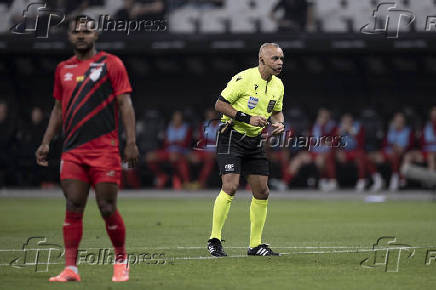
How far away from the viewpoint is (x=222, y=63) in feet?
90.5

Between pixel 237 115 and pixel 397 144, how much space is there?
15005mm

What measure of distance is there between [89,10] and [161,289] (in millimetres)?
17721

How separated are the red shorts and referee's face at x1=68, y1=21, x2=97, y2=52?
94cm

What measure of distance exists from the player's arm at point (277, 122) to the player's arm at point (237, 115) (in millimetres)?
226

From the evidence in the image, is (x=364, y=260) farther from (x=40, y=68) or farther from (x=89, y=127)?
(x=40, y=68)

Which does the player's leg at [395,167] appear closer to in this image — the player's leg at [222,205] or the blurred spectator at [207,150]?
Result: the blurred spectator at [207,150]

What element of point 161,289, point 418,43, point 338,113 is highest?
point 418,43

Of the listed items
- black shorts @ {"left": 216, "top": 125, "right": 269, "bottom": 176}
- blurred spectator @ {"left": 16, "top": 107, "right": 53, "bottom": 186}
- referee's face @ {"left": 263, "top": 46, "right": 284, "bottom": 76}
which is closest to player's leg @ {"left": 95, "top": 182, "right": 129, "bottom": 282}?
black shorts @ {"left": 216, "top": 125, "right": 269, "bottom": 176}

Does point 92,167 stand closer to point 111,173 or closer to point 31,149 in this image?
point 111,173

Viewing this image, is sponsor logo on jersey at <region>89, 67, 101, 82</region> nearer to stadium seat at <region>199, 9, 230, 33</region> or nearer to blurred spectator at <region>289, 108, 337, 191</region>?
blurred spectator at <region>289, 108, 337, 191</region>

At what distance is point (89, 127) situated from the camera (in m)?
8.57

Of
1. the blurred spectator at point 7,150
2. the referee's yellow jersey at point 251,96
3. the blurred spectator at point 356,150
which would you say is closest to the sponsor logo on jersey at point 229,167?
the referee's yellow jersey at point 251,96

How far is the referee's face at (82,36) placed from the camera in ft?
28.0

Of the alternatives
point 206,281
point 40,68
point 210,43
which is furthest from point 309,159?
point 206,281
